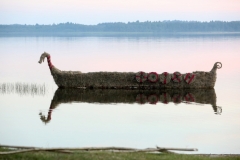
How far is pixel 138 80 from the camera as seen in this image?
3891 cm

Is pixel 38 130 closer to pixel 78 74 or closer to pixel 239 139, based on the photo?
pixel 239 139

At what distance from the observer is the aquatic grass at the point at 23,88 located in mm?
38812

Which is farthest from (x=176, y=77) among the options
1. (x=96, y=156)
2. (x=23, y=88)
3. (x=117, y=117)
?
(x=96, y=156)

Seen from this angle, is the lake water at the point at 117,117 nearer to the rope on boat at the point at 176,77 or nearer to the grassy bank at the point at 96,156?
the rope on boat at the point at 176,77

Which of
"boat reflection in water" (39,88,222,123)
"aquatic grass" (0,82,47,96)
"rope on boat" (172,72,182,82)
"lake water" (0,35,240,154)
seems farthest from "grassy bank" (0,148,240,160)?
"aquatic grass" (0,82,47,96)

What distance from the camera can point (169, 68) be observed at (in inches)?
2298

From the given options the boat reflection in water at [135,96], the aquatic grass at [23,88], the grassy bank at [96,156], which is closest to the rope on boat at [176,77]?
the boat reflection in water at [135,96]

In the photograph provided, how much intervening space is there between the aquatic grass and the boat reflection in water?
4.19ft

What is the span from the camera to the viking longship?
38688 millimetres

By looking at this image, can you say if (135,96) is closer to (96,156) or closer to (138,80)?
(138,80)

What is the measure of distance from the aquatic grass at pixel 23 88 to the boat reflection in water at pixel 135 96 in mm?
1276

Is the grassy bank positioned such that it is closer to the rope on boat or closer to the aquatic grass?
the rope on boat

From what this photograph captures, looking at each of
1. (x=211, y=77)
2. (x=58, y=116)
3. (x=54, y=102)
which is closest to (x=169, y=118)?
(x=58, y=116)

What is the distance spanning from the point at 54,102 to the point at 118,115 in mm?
5702
